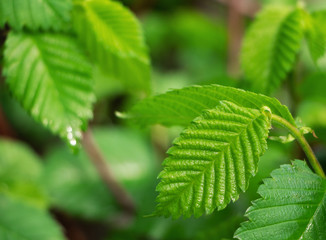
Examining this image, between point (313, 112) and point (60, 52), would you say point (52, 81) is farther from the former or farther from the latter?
point (313, 112)

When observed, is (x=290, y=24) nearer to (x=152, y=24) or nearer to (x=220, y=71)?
(x=220, y=71)

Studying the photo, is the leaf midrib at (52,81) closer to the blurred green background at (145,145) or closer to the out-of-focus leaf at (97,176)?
the blurred green background at (145,145)

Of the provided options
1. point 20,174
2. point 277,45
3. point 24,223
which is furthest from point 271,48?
point 20,174

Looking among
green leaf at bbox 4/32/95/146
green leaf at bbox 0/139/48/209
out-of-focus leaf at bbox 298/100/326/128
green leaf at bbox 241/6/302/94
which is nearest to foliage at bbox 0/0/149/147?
green leaf at bbox 4/32/95/146

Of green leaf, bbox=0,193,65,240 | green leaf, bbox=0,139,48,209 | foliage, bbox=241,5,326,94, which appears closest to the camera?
foliage, bbox=241,5,326,94

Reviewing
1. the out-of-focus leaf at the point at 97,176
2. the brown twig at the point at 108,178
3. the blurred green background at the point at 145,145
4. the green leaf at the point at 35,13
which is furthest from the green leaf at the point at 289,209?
the brown twig at the point at 108,178

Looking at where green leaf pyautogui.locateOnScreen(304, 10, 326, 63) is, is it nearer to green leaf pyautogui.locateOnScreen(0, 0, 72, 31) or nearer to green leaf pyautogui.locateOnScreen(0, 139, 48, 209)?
green leaf pyautogui.locateOnScreen(0, 0, 72, 31)
